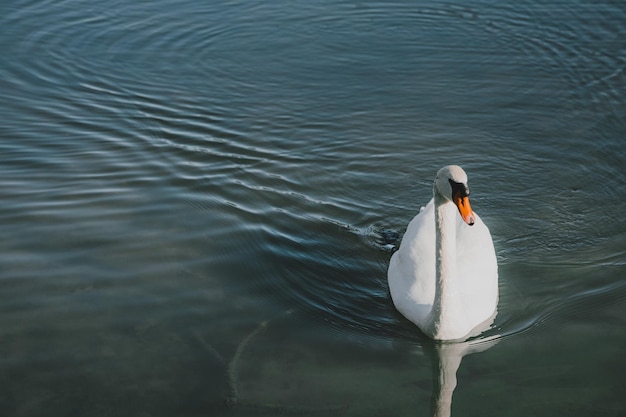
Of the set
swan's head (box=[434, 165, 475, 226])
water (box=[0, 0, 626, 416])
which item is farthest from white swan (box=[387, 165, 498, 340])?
water (box=[0, 0, 626, 416])

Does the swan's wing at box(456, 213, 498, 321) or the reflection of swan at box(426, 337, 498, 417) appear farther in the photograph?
the swan's wing at box(456, 213, 498, 321)

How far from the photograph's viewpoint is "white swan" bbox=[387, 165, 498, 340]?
7344 millimetres

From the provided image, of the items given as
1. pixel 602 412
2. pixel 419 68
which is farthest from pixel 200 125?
pixel 602 412

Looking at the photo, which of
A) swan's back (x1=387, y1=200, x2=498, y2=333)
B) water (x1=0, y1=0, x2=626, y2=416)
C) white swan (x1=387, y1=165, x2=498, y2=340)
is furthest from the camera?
swan's back (x1=387, y1=200, x2=498, y2=333)

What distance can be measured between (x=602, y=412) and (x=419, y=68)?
8.14 m

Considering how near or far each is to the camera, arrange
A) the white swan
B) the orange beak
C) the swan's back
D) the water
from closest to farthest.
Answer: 1. the orange beak
2. the water
3. the white swan
4. the swan's back

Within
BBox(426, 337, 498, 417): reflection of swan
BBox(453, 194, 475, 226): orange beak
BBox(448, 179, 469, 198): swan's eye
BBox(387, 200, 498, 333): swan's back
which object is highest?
BBox(448, 179, 469, 198): swan's eye

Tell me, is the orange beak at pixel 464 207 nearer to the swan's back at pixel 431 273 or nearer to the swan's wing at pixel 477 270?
the swan's back at pixel 431 273

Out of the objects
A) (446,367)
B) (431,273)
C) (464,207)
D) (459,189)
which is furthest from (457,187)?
(446,367)

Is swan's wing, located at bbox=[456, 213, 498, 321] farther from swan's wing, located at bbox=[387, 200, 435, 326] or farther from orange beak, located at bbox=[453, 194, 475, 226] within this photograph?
orange beak, located at bbox=[453, 194, 475, 226]

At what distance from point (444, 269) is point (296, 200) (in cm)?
290

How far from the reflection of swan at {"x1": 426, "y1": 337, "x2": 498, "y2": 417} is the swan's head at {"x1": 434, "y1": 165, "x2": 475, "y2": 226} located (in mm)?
1268

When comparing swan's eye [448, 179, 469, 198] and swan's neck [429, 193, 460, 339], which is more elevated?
swan's eye [448, 179, 469, 198]

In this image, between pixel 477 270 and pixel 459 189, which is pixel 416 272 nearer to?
pixel 477 270
